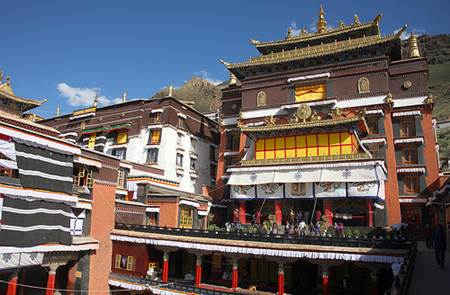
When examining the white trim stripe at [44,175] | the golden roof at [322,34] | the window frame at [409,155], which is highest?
the golden roof at [322,34]

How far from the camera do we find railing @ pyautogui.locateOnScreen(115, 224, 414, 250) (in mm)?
18234

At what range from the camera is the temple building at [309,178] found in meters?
22.2

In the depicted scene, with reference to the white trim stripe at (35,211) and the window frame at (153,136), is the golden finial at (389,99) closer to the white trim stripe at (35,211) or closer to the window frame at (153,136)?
the window frame at (153,136)

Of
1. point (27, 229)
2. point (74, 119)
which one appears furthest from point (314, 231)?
point (74, 119)

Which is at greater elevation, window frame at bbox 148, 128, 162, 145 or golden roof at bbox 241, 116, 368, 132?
window frame at bbox 148, 128, 162, 145

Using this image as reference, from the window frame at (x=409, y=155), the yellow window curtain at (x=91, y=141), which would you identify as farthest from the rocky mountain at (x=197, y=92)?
the window frame at (x=409, y=155)

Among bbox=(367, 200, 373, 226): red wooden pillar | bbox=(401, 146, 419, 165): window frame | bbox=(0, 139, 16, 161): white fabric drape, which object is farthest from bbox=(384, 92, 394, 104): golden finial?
bbox=(0, 139, 16, 161): white fabric drape

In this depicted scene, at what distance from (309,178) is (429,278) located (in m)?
17.2

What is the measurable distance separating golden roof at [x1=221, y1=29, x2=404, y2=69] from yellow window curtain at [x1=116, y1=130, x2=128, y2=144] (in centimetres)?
1502

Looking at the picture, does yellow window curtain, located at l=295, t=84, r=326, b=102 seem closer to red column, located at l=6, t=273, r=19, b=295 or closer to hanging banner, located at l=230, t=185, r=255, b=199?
hanging banner, located at l=230, t=185, r=255, b=199

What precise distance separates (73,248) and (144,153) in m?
20.0

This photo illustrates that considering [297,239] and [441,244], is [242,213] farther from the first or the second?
[441,244]

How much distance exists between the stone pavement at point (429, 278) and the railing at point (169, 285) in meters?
10.4

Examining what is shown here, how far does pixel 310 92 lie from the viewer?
121ft
